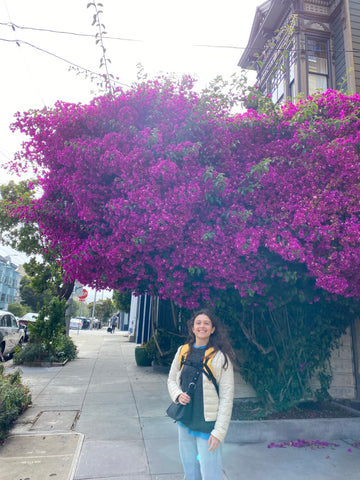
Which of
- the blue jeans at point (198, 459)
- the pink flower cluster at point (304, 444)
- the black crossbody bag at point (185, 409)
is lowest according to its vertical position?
the pink flower cluster at point (304, 444)

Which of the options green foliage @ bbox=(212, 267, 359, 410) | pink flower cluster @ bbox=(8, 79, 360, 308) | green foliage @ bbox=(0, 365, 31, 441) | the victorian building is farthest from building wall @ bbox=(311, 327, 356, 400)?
the victorian building

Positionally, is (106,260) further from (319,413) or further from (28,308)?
(28,308)

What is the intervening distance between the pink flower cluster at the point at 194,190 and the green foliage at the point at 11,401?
198 centimetres

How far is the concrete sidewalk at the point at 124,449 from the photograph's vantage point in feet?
12.8

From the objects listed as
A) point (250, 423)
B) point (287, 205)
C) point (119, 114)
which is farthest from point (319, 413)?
point (119, 114)

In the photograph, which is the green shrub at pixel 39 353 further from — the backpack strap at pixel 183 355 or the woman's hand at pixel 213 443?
the woman's hand at pixel 213 443

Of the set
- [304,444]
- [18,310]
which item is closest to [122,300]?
[304,444]

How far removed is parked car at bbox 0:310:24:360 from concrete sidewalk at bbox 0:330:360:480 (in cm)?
509

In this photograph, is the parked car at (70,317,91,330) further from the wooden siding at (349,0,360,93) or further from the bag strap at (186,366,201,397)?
the bag strap at (186,366,201,397)

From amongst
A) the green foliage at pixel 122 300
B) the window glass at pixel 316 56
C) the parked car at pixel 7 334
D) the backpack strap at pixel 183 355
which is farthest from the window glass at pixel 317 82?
the green foliage at pixel 122 300

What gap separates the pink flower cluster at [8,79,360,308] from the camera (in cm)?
463

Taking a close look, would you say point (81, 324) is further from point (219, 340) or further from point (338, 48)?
point (219, 340)

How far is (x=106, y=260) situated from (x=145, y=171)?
133cm

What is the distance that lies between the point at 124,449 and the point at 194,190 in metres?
3.39
